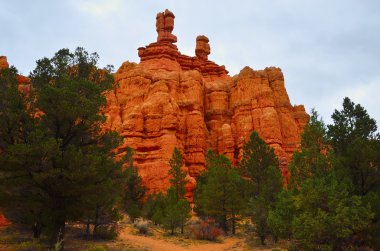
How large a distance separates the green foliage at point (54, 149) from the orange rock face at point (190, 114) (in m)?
31.6

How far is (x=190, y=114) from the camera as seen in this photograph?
2437 inches

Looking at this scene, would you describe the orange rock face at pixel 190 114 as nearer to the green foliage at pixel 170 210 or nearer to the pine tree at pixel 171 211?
the green foliage at pixel 170 210

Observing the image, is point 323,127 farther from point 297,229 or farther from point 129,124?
point 129,124

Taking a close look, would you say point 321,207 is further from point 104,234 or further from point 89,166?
point 104,234

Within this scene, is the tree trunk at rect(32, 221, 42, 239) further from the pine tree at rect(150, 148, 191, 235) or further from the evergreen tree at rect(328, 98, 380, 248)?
the evergreen tree at rect(328, 98, 380, 248)

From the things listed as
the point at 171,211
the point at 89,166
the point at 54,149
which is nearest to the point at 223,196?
the point at 171,211

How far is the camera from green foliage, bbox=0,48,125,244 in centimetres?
1600

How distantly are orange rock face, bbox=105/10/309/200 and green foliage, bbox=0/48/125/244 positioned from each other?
3159 cm

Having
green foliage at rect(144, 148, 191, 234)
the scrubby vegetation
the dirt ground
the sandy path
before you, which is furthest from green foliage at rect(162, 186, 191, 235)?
the scrubby vegetation

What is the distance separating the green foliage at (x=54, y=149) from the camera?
1600cm

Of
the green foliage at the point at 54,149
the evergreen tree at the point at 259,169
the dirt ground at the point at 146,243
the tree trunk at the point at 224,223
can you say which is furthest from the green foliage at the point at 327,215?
the tree trunk at the point at 224,223

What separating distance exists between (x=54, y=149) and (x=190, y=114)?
46.7 meters

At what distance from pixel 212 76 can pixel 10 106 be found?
66.1 m

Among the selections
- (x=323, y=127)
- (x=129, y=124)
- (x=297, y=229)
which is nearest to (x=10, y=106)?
Result: (x=297, y=229)
